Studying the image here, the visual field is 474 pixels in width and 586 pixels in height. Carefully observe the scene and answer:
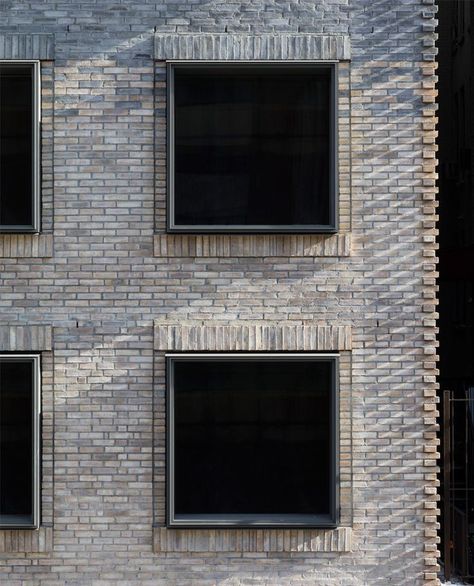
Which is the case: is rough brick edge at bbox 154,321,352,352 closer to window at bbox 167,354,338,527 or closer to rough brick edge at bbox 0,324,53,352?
window at bbox 167,354,338,527

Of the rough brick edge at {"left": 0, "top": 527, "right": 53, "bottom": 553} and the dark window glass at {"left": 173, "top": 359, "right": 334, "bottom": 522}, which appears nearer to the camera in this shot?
the rough brick edge at {"left": 0, "top": 527, "right": 53, "bottom": 553}

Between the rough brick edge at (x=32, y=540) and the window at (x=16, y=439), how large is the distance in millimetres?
156

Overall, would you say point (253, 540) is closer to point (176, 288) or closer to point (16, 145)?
point (176, 288)

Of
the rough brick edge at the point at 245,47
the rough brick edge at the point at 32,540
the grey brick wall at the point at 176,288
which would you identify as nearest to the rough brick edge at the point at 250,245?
the grey brick wall at the point at 176,288

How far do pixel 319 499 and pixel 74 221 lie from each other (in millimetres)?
4002

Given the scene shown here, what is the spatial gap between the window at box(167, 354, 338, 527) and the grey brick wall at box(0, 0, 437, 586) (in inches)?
11.4

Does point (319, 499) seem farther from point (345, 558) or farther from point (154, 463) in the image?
point (154, 463)

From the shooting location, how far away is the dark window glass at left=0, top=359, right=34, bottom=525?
9234mm

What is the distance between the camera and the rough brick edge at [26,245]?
9.25 m

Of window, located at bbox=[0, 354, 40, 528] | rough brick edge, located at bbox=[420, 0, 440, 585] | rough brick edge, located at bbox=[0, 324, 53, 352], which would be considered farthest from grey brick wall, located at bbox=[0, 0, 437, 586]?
window, located at bbox=[0, 354, 40, 528]

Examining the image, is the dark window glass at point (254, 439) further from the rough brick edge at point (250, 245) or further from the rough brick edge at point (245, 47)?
the rough brick edge at point (245, 47)

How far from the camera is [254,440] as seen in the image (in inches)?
367

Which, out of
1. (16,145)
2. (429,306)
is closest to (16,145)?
(16,145)

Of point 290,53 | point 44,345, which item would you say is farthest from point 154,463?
point 290,53
